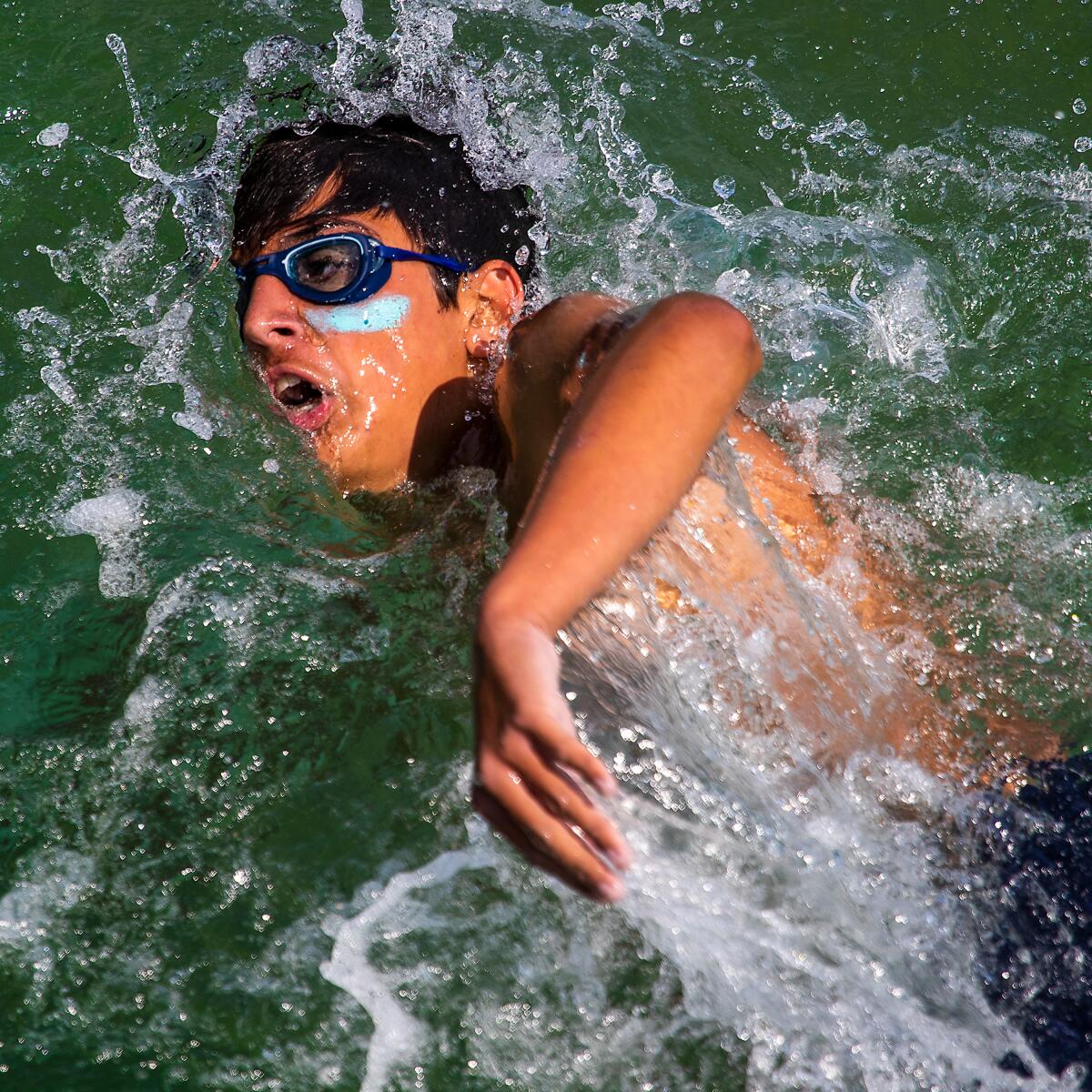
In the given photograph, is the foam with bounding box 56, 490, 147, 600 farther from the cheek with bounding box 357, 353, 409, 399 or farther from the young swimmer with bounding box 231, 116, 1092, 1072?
the cheek with bounding box 357, 353, 409, 399

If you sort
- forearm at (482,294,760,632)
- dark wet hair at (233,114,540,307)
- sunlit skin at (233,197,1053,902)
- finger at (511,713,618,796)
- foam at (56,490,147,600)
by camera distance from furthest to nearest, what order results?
foam at (56,490,147,600), dark wet hair at (233,114,540,307), forearm at (482,294,760,632), sunlit skin at (233,197,1053,902), finger at (511,713,618,796)

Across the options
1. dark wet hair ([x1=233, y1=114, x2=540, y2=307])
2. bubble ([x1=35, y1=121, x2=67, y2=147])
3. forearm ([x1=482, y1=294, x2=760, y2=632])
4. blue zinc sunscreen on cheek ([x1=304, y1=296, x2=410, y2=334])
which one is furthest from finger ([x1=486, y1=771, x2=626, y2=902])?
bubble ([x1=35, y1=121, x2=67, y2=147])

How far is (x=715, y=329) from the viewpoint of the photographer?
84.4 inches

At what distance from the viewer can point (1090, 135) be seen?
15.0ft

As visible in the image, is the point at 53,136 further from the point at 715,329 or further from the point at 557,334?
the point at 715,329

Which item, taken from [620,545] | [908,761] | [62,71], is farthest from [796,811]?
[62,71]

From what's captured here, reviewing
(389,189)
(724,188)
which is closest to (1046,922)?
(389,189)

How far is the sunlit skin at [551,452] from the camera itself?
1618 millimetres

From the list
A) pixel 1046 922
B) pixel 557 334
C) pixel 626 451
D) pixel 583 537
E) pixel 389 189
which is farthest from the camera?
pixel 389 189

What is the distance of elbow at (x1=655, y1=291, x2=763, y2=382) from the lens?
83.5 inches

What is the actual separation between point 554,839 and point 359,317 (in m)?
1.73

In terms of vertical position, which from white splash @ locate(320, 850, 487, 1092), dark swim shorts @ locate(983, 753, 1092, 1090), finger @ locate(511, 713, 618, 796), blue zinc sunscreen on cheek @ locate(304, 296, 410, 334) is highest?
blue zinc sunscreen on cheek @ locate(304, 296, 410, 334)

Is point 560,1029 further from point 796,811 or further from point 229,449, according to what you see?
point 229,449

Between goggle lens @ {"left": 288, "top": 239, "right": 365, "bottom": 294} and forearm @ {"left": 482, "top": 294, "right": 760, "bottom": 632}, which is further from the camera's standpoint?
goggle lens @ {"left": 288, "top": 239, "right": 365, "bottom": 294}
